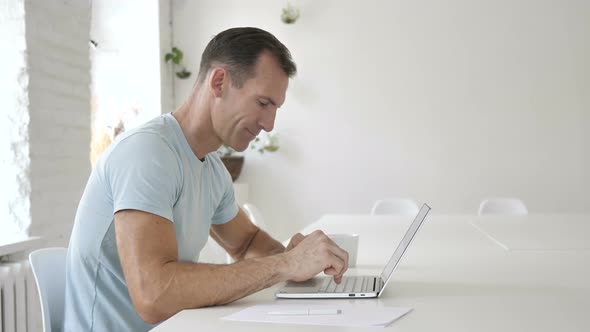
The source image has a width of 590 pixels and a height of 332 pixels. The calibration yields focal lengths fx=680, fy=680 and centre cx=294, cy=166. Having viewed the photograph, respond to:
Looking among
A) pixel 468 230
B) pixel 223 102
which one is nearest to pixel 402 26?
pixel 468 230

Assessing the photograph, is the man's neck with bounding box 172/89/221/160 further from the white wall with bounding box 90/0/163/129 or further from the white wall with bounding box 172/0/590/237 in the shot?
the white wall with bounding box 172/0/590/237

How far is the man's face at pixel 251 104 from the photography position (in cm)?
155

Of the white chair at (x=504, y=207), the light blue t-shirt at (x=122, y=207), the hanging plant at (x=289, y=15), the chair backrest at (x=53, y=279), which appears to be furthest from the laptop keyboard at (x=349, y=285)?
the hanging plant at (x=289, y=15)

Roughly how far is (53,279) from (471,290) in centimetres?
97

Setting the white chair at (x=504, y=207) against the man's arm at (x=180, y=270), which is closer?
the man's arm at (x=180, y=270)

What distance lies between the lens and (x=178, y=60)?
543 centimetres

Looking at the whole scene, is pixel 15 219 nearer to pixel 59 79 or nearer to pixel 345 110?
pixel 59 79

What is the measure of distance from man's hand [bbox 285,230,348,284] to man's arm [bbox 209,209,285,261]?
1.95ft

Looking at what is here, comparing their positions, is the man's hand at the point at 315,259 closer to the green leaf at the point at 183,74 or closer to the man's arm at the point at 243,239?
the man's arm at the point at 243,239

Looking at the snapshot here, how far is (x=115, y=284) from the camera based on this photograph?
4.87ft

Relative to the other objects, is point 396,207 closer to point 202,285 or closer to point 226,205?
point 226,205

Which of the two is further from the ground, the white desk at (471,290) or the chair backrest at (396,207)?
the chair backrest at (396,207)

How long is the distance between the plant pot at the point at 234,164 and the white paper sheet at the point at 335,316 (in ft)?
13.1

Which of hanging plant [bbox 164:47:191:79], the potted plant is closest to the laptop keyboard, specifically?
the potted plant
